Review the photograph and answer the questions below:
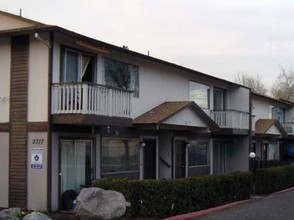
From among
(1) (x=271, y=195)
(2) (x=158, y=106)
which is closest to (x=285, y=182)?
(1) (x=271, y=195)

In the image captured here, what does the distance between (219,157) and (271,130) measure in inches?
198

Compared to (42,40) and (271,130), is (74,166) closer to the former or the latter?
(42,40)

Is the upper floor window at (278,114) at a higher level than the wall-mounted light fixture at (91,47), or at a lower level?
lower

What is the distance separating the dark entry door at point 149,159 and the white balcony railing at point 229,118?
552 centimetres

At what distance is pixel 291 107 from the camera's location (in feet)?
134

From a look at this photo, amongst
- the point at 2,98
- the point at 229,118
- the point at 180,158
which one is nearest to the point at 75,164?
the point at 2,98

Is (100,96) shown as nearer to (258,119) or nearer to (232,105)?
(232,105)

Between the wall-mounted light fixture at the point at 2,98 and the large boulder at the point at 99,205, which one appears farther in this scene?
the wall-mounted light fixture at the point at 2,98

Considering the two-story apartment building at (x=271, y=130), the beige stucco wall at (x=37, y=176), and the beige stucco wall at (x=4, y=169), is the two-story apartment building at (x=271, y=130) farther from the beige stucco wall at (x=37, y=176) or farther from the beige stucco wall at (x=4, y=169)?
the beige stucco wall at (x=4, y=169)

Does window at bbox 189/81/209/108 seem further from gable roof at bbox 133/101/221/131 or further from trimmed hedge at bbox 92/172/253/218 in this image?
trimmed hedge at bbox 92/172/253/218

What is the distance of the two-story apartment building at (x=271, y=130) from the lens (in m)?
31.6

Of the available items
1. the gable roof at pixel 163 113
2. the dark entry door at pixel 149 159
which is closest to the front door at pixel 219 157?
the gable roof at pixel 163 113

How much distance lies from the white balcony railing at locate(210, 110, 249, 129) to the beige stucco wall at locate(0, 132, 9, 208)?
12.7 metres

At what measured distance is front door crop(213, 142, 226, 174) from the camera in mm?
27891
